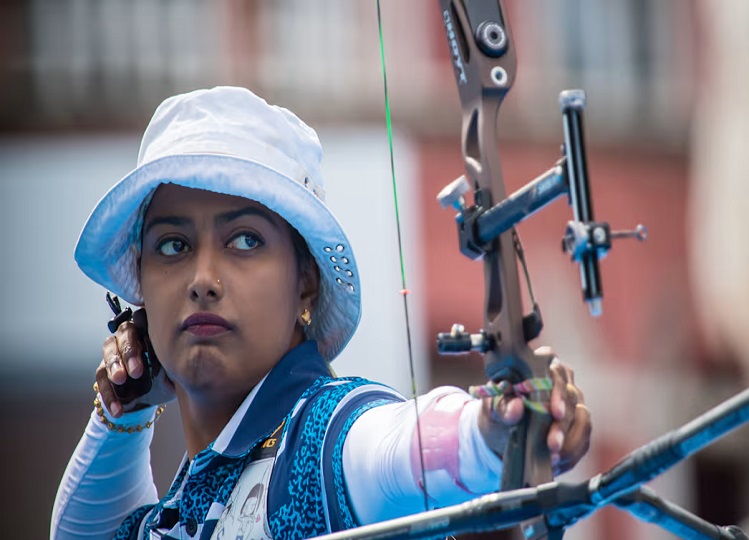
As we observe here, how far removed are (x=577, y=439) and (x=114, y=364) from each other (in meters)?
0.72

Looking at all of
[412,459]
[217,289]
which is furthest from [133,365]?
[412,459]

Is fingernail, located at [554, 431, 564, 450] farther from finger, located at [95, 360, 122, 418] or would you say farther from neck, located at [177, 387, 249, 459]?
finger, located at [95, 360, 122, 418]

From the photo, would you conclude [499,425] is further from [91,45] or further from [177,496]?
[91,45]

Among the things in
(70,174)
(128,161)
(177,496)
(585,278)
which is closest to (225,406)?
(177,496)

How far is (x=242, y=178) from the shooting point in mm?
1591

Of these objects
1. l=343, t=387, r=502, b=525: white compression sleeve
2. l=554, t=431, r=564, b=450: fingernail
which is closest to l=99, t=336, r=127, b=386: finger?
l=343, t=387, r=502, b=525: white compression sleeve

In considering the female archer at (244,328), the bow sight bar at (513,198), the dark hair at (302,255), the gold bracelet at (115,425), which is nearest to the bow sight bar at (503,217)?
the bow sight bar at (513,198)

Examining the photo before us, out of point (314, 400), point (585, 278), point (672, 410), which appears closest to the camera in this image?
point (585, 278)

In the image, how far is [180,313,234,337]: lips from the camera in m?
1.58

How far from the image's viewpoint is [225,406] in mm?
1665

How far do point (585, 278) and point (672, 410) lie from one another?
34 centimetres

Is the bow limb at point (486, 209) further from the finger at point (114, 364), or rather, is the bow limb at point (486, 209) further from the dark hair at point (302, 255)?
the finger at point (114, 364)

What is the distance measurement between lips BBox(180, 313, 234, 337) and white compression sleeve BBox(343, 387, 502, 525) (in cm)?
21

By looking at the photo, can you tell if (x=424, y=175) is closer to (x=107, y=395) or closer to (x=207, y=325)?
(x=107, y=395)
